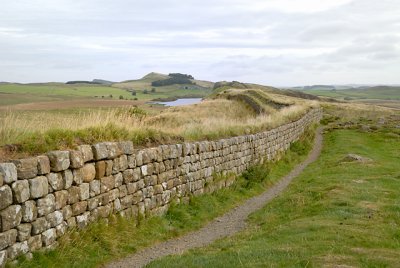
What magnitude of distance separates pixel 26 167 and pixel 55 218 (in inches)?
50.2

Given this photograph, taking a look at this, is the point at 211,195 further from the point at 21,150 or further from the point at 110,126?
the point at 21,150

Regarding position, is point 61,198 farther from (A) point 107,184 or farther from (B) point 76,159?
(A) point 107,184

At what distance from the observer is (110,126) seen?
1103 cm

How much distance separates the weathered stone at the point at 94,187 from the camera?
9.29 meters

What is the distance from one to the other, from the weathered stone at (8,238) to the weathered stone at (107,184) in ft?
8.89

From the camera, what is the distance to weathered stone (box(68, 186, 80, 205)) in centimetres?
859

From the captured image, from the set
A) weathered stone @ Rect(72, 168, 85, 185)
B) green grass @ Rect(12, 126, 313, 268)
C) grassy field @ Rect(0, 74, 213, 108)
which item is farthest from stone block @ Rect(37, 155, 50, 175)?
grassy field @ Rect(0, 74, 213, 108)

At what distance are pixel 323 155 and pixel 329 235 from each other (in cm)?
1809

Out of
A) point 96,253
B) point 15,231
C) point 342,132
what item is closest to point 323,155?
point 342,132

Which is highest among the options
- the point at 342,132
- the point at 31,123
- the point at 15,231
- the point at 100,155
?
the point at 31,123

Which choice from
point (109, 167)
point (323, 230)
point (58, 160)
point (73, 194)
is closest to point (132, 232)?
point (109, 167)

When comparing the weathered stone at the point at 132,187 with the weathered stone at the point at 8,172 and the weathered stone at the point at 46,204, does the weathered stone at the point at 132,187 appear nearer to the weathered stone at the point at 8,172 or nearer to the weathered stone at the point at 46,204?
the weathered stone at the point at 46,204

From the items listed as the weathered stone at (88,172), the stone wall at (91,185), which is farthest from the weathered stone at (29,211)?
the weathered stone at (88,172)

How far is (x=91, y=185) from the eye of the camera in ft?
30.5
